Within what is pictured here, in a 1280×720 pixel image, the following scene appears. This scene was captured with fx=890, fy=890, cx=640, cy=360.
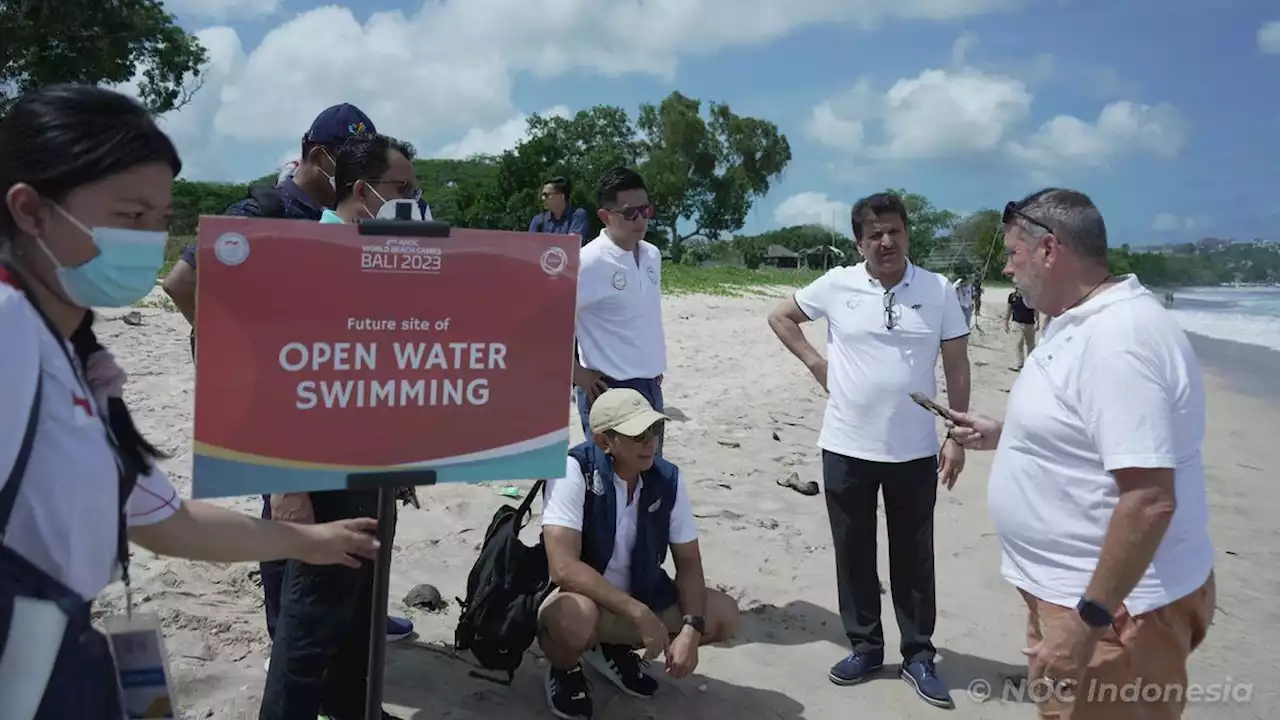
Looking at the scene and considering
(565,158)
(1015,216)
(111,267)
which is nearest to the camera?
(111,267)

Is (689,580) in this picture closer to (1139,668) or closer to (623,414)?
(623,414)

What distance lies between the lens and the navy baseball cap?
9.96ft

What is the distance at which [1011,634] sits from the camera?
4406 millimetres

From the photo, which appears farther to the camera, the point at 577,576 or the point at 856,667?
the point at 856,667

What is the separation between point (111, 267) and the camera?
4.96 ft

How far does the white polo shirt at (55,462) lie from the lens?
1270 millimetres

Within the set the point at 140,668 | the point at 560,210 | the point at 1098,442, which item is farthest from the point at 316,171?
the point at 560,210

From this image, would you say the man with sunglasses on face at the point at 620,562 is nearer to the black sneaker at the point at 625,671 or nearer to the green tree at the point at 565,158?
the black sneaker at the point at 625,671

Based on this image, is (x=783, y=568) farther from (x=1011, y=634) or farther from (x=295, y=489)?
(x=295, y=489)

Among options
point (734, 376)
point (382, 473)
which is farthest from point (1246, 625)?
point (734, 376)

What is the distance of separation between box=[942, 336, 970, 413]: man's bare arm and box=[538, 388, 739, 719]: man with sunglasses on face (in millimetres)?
1333

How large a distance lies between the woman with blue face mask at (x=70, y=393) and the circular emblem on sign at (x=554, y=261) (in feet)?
2.66

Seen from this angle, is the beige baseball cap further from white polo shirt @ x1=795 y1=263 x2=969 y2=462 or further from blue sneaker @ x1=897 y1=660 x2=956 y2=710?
blue sneaker @ x1=897 y1=660 x2=956 y2=710

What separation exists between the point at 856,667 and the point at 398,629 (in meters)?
1.97
